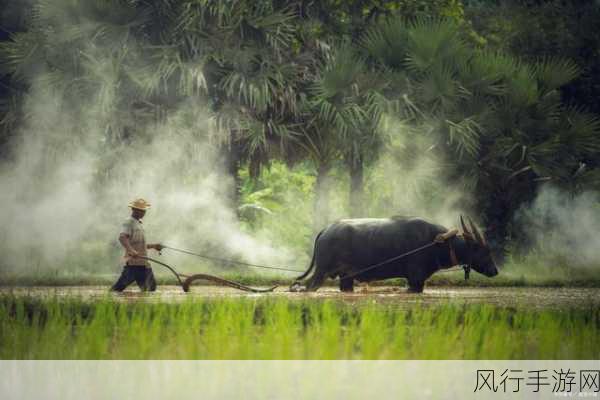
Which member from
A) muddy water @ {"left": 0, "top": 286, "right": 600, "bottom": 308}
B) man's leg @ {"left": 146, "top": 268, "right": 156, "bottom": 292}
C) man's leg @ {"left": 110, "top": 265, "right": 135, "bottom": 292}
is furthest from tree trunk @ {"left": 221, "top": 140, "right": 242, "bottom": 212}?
man's leg @ {"left": 110, "top": 265, "right": 135, "bottom": 292}

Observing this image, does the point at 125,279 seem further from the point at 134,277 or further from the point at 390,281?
the point at 390,281

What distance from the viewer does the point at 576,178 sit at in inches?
723

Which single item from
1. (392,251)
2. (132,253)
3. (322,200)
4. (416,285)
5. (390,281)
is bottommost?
(416,285)

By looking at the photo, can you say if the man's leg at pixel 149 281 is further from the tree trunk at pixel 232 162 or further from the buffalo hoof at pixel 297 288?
the tree trunk at pixel 232 162

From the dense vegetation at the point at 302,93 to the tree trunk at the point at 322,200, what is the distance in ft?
0.26

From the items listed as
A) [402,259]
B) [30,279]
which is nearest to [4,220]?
[30,279]

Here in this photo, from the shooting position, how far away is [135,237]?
12.7 metres

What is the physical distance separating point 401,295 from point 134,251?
10.8 ft

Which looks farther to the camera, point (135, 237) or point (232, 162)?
point (232, 162)

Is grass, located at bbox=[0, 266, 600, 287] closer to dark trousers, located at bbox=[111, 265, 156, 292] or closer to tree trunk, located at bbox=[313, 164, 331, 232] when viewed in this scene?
tree trunk, located at bbox=[313, 164, 331, 232]

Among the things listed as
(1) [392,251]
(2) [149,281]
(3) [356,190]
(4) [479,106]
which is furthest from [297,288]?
(4) [479,106]

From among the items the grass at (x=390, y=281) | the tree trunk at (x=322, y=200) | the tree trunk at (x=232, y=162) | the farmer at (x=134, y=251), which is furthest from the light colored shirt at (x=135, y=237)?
the tree trunk at (x=322, y=200)

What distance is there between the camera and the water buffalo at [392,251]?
13.5m

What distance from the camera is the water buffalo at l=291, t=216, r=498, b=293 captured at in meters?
13.5
